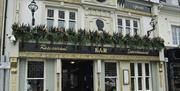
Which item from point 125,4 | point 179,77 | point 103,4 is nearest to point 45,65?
point 103,4

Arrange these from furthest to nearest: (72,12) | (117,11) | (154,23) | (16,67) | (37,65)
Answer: (154,23) → (117,11) → (72,12) → (37,65) → (16,67)

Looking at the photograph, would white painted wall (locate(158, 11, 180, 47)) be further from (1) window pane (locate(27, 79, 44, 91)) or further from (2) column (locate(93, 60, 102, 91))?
(1) window pane (locate(27, 79, 44, 91))

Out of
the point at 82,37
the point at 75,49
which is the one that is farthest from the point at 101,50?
the point at 75,49

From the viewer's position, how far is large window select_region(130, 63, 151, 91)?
570 inches

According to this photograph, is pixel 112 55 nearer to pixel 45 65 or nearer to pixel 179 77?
pixel 45 65

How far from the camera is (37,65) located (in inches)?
476

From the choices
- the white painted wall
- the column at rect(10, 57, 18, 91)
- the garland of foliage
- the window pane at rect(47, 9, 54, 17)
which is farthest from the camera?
the white painted wall

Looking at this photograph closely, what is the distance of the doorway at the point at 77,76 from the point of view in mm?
13984

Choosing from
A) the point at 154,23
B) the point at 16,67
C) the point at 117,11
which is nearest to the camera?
the point at 16,67

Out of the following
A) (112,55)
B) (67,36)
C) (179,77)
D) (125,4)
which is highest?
(125,4)

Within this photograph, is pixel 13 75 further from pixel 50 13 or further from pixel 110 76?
pixel 110 76

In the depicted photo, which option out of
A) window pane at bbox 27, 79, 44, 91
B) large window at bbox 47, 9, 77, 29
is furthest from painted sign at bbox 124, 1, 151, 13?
window pane at bbox 27, 79, 44, 91

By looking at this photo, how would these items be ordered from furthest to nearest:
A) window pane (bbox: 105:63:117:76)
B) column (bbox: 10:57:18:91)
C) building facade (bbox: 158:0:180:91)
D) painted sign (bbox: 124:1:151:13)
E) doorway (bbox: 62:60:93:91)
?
building facade (bbox: 158:0:180:91), painted sign (bbox: 124:1:151:13), doorway (bbox: 62:60:93:91), window pane (bbox: 105:63:117:76), column (bbox: 10:57:18:91)

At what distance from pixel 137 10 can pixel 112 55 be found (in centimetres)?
339
